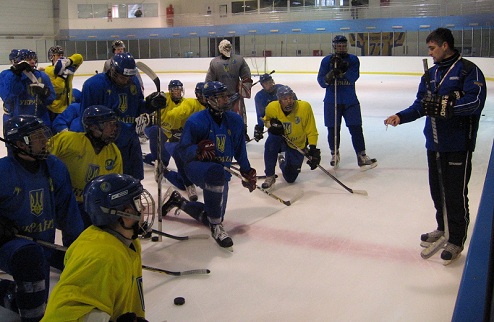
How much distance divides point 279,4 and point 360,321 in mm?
22783

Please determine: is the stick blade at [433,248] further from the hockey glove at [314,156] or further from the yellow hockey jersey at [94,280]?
the yellow hockey jersey at [94,280]

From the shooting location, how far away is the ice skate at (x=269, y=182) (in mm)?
5121

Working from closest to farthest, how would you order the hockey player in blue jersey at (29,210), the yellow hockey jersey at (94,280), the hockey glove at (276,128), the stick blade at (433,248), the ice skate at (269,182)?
the yellow hockey jersey at (94,280), the hockey player in blue jersey at (29,210), the stick blade at (433,248), the hockey glove at (276,128), the ice skate at (269,182)

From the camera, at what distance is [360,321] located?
267cm

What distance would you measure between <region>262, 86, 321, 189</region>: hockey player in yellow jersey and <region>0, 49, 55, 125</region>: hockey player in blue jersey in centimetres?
211

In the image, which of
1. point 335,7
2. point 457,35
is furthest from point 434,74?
point 335,7

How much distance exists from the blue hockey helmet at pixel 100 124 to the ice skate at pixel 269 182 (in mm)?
2121

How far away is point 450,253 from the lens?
10.9 feet

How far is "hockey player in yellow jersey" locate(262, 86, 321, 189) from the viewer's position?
5.15m

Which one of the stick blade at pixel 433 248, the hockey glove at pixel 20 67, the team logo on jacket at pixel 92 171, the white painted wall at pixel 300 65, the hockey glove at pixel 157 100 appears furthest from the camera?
the white painted wall at pixel 300 65

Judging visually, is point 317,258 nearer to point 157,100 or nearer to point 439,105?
point 439,105

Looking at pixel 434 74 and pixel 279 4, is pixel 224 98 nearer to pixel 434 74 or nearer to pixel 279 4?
pixel 434 74

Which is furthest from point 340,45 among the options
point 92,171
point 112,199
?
point 112,199

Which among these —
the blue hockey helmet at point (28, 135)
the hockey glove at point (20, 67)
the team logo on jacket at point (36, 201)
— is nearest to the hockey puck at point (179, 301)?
the team logo on jacket at point (36, 201)
